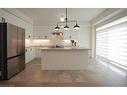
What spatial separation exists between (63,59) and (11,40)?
2.64 metres

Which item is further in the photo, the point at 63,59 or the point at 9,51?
the point at 63,59

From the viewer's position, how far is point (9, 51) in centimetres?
583

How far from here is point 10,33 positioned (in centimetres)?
595

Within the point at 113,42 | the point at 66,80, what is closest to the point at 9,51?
the point at 66,80

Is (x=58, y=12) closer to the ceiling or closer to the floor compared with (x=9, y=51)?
closer to the ceiling

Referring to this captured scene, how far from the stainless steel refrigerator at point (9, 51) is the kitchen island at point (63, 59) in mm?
1365

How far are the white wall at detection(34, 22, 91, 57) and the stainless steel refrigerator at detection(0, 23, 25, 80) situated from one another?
18.4 ft

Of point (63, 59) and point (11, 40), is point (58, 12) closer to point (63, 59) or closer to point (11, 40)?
point (63, 59)

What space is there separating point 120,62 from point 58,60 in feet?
9.70

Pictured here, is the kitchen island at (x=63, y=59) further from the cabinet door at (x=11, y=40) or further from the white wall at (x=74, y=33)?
the white wall at (x=74, y=33)

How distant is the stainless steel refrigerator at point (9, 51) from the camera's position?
5.61m

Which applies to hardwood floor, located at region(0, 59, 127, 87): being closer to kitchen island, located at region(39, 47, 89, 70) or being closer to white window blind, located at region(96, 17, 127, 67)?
kitchen island, located at region(39, 47, 89, 70)
